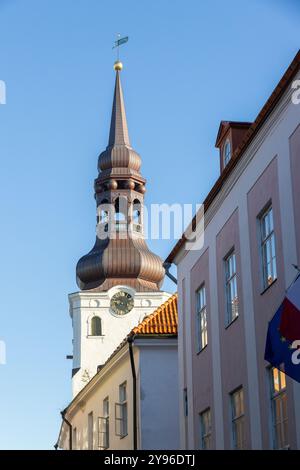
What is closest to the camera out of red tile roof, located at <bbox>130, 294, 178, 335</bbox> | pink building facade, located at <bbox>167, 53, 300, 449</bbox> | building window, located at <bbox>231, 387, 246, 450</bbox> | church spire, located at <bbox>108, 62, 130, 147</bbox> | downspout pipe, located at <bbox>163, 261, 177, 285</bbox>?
pink building facade, located at <bbox>167, 53, 300, 449</bbox>

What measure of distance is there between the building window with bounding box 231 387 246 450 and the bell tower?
153ft

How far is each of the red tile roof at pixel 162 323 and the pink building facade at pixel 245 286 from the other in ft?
12.5

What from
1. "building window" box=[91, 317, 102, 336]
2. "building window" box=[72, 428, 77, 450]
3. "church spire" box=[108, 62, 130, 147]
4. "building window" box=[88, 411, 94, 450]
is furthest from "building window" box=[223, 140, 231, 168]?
"church spire" box=[108, 62, 130, 147]

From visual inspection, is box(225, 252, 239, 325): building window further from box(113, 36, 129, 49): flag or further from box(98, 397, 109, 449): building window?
box(113, 36, 129, 49): flag

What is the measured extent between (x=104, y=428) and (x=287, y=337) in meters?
18.6

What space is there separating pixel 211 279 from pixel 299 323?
24.7ft

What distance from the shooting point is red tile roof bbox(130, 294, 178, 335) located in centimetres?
2747

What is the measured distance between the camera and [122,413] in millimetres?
28812

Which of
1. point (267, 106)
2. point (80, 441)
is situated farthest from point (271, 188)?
point (80, 441)

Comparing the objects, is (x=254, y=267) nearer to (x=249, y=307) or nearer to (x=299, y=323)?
(x=249, y=307)

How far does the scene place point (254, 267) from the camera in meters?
18.0

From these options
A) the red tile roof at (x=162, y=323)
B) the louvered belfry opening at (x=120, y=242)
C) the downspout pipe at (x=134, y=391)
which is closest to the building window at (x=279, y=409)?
the downspout pipe at (x=134, y=391)

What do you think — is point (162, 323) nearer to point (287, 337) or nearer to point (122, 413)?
point (122, 413)

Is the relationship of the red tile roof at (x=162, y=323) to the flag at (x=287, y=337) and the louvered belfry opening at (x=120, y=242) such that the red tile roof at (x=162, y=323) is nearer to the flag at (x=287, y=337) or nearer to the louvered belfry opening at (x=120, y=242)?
the flag at (x=287, y=337)
